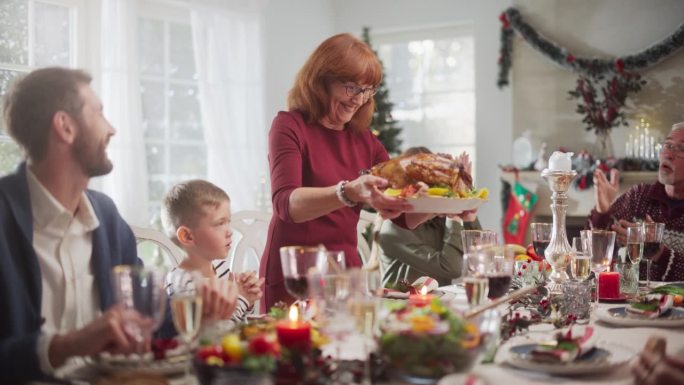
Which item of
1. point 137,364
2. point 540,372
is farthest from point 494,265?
point 137,364

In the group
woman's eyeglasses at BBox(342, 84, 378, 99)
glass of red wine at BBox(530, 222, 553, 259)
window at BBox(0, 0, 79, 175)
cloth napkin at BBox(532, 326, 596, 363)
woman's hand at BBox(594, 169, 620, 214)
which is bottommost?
cloth napkin at BBox(532, 326, 596, 363)

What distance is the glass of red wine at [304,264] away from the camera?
1.49 metres

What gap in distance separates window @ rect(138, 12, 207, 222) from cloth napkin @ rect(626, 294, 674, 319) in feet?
11.0

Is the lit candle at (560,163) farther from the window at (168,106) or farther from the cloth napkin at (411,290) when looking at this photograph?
the window at (168,106)

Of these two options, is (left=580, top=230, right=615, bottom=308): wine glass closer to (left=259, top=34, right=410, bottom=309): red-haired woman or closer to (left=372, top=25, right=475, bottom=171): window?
(left=259, top=34, right=410, bottom=309): red-haired woman

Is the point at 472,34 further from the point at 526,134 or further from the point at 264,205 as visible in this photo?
the point at 264,205

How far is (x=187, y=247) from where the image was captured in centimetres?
229

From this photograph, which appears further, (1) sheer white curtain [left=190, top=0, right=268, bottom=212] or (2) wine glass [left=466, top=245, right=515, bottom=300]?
(1) sheer white curtain [left=190, top=0, right=268, bottom=212]

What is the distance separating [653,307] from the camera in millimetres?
1925

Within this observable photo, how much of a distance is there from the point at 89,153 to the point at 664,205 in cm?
271

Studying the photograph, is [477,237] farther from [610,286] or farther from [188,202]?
[188,202]

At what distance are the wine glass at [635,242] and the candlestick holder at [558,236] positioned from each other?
19cm

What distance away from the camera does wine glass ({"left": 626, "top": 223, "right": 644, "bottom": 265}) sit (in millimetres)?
2439

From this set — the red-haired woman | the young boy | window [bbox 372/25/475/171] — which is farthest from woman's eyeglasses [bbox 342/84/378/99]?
window [bbox 372/25/475/171]
